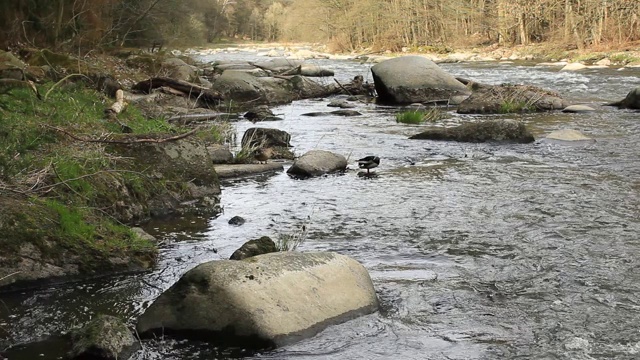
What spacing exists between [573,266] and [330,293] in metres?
2.15

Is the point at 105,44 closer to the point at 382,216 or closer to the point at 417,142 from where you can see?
the point at 417,142

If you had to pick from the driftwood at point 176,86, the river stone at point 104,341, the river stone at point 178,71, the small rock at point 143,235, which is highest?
the river stone at point 178,71

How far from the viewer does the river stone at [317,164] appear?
10156 mm

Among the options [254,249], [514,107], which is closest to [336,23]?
[514,107]

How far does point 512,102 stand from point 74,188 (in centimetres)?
1256

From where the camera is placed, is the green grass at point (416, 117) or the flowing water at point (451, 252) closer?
the flowing water at point (451, 252)

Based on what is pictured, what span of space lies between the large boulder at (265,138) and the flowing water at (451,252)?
1.24 meters

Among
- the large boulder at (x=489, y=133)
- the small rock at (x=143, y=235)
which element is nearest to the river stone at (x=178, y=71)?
Answer: the large boulder at (x=489, y=133)

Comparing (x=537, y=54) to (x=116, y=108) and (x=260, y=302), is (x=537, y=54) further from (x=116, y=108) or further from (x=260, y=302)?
(x=260, y=302)

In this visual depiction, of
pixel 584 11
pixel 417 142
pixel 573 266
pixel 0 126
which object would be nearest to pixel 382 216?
pixel 573 266

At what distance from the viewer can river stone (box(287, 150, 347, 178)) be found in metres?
10.2

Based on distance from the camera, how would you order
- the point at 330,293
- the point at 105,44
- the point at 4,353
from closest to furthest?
the point at 4,353 → the point at 330,293 → the point at 105,44

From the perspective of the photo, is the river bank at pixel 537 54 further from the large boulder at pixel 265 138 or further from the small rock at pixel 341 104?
the large boulder at pixel 265 138

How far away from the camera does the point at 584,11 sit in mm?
39062
